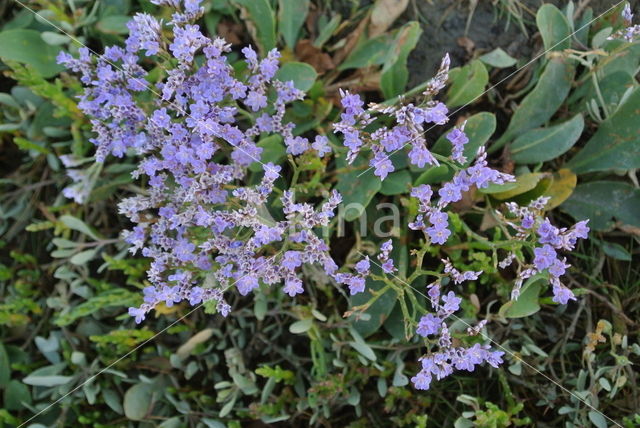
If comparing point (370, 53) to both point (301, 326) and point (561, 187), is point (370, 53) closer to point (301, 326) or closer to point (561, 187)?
point (561, 187)

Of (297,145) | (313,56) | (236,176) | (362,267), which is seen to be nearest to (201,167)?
(236,176)

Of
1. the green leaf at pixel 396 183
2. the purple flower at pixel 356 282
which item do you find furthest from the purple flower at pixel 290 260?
the green leaf at pixel 396 183

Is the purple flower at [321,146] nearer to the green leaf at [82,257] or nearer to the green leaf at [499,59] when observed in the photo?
the green leaf at [499,59]

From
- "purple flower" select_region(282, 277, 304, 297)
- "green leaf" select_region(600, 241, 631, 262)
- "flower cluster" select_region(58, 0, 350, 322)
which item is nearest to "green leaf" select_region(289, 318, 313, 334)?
"flower cluster" select_region(58, 0, 350, 322)

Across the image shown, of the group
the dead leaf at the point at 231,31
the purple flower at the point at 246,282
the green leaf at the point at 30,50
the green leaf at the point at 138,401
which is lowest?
the green leaf at the point at 138,401

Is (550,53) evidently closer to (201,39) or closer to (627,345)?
(627,345)

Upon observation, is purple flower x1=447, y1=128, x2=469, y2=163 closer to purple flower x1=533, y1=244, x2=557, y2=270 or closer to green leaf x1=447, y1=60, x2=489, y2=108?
purple flower x1=533, y1=244, x2=557, y2=270

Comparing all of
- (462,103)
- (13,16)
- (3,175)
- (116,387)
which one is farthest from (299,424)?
(13,16)

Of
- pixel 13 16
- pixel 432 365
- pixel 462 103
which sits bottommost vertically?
pixel 432 365
